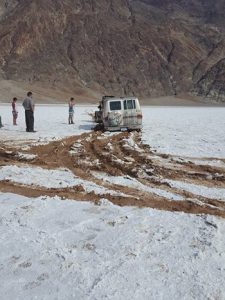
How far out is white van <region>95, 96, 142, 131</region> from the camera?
22.5 m

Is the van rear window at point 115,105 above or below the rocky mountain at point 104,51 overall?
below

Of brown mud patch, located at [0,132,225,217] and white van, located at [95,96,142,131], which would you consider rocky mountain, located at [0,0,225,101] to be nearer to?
white van, located at [95,96,142,131]

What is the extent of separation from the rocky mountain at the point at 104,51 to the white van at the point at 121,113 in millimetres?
87306

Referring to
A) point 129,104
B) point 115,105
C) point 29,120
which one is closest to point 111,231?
point 29,120

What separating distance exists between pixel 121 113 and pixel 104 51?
9951 cm

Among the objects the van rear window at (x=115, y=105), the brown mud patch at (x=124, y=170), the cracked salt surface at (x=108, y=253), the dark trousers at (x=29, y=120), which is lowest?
the cracked salt surface at (x=108, y=253)

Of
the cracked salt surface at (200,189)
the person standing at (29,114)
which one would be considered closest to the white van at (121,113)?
the person standing at (29,114)

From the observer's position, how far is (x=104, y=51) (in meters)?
120

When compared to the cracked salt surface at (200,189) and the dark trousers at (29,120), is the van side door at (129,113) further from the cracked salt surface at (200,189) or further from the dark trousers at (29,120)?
the cracked salt surface at (200,189)

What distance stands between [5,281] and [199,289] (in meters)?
2.07

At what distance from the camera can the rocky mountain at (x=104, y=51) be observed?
112 m

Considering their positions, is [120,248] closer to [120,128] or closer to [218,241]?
[218,241]

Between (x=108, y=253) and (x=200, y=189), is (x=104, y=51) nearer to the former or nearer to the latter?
(x=200, y=189)

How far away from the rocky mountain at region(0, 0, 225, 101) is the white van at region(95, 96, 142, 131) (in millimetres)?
87306
